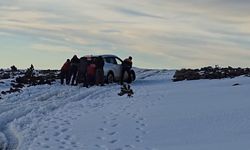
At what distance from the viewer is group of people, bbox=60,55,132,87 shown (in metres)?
26.6

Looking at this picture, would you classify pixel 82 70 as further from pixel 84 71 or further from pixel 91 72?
pixel 91 72

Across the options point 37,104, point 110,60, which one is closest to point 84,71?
point 110,60

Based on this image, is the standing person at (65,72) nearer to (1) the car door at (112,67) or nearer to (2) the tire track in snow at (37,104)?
(1) the car door at (112,67)

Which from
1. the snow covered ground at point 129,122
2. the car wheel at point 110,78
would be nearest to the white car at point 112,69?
the car wheel at point 110,78

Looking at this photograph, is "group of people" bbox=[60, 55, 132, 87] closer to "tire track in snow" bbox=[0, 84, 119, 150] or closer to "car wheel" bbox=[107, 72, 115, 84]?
"car wheel" bbox=[107, 72, 115, 84]

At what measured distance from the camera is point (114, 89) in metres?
24.4

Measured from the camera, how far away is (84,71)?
27.0 meters

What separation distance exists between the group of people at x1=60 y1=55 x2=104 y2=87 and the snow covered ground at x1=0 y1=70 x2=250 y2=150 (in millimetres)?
5834

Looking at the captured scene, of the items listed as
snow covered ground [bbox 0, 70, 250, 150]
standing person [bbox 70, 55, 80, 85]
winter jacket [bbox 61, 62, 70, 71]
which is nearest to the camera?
snow covered ground [bbox 0, 70, 250, 150]

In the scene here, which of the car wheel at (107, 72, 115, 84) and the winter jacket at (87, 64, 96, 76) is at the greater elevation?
the winter jacket at (87, 64, 96, 76)

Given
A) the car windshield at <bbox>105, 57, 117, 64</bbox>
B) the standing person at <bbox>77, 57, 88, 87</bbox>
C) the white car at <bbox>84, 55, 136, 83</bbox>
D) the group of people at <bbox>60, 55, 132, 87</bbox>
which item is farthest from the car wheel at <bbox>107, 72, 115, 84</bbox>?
the standing person at <bbox>77, 57, 88, 87</bbox>

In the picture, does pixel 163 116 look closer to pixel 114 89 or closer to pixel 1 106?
pixel 1 106

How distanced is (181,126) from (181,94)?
7998mm

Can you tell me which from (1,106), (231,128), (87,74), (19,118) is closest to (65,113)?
(19,118)
